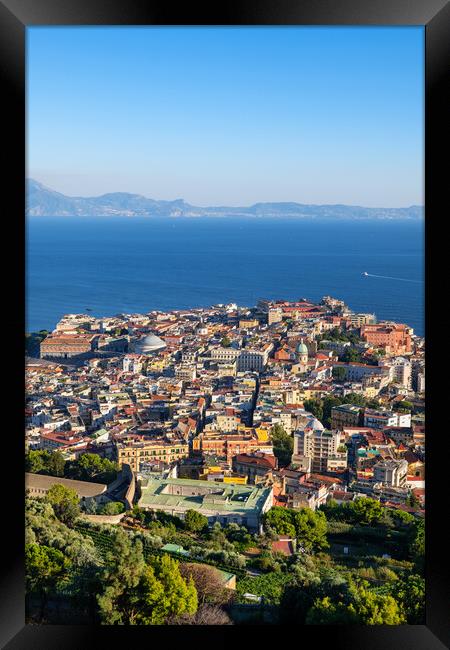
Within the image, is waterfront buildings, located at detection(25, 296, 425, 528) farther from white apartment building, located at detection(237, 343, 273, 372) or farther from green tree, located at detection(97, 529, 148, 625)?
green tree, located at detection(97, 529, 148, 625)

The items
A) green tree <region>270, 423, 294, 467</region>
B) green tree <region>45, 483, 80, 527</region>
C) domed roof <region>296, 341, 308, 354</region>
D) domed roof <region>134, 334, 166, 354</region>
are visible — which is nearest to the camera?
green tree <region>45, 483, 80, 527</region>

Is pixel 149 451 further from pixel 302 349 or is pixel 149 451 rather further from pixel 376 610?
pixel 376 610

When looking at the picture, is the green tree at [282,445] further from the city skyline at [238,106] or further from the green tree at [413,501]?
the city skyline at [238,106]

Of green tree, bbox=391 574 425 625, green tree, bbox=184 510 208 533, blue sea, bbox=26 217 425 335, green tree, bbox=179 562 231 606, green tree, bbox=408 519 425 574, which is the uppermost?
blue sea, bbox=26 217 425 335

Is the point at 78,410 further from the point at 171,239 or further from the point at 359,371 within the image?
the point at 171,239

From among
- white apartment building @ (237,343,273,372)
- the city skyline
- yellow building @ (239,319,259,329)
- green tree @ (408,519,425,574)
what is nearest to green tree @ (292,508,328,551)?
green tree @ (408,519,425,574)
